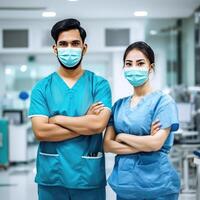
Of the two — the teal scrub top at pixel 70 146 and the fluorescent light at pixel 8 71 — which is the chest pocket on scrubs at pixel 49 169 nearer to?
the teal scrub top at pixel 70 146

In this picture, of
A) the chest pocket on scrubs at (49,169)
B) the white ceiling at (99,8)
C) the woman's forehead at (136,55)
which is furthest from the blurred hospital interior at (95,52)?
the woman's forehead at (136,55)

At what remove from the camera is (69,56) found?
7.54 ft

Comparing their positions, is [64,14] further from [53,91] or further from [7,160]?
[53,91]

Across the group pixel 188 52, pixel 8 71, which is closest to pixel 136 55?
pixel 188 52

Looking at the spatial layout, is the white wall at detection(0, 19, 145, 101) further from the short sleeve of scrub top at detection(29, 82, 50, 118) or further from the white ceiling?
the short sleeve of scrub top at detection(29, 82, 50, 118)

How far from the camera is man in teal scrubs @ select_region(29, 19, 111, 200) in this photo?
2279mm

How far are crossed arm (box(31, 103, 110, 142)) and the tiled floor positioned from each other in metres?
2.09

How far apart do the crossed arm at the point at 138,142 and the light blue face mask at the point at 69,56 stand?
17.8 inches

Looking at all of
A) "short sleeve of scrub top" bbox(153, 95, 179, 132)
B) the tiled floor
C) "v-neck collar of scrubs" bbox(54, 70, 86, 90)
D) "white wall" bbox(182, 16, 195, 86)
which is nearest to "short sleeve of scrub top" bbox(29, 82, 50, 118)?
"v-neck collar of scrubs" bbox(54, 70, 86, 90)

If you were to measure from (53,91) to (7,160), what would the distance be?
4.54 meters

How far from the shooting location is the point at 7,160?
6.64 metres

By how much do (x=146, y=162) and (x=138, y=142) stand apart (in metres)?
0.12

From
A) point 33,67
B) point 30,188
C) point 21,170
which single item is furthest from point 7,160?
point 33,67

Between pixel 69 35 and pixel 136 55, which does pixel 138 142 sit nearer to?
pixel 136 55
